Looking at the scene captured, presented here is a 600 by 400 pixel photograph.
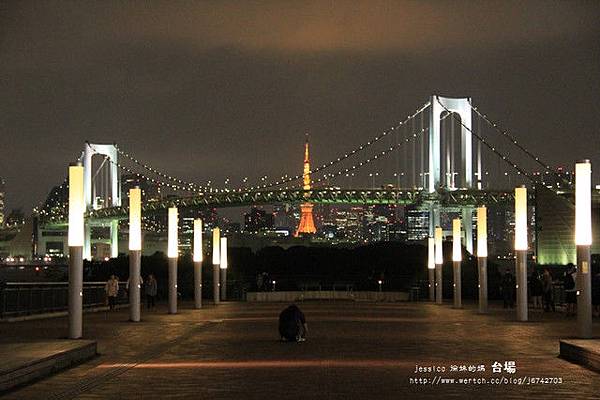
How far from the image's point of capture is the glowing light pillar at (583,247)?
18.0 metres

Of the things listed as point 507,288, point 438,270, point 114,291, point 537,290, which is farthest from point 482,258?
point 114,291

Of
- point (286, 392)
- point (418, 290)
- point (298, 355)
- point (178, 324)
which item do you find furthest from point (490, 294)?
point (286, 392)

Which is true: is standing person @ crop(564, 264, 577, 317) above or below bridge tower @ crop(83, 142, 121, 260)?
below

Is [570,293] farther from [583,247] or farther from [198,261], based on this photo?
[198,261]

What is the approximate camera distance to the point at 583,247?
60.1 feet

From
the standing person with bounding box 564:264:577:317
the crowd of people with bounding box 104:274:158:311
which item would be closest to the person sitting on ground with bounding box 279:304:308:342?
the standing person with bounding box 564:264:577:317

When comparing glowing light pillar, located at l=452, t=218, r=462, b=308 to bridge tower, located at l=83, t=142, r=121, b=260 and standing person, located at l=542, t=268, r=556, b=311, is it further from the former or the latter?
bridge tower, located at l=83, t=142, r=121, b=260

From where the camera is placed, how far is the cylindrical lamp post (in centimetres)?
3075

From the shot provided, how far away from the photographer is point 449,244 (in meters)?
70.8

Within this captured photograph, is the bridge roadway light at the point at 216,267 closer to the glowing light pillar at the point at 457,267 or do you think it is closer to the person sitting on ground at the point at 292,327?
the glowing light pillar at the point at 457,267

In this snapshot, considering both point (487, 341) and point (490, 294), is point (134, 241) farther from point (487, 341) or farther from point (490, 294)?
point (490, 294)

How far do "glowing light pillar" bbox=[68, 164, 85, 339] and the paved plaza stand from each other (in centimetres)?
53

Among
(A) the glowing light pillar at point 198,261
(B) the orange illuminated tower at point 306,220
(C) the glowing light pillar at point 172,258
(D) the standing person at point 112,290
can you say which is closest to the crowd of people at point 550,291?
Result: (A) the glowing light pillar at point 198,261

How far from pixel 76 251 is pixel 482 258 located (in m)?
16.1
